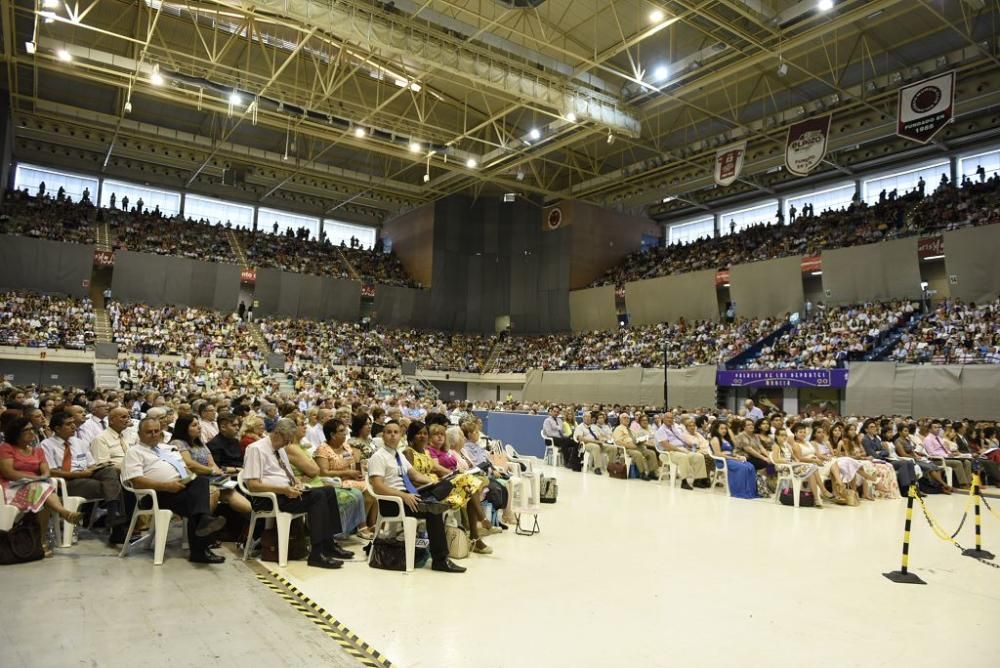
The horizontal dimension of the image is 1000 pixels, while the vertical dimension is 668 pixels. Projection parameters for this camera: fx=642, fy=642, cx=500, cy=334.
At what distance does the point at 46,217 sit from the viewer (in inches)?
1043

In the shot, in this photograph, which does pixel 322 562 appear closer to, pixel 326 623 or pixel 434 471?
pixel 434 471

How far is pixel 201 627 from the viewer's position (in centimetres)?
343

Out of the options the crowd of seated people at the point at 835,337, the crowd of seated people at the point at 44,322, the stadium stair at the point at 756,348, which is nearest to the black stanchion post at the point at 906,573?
the crowd of seated people at the point at 835,337

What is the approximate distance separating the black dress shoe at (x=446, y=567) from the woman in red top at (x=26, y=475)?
2679 millimetres

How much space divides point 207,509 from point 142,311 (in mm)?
24361

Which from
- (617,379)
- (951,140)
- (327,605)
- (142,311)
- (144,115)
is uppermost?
(144,115)

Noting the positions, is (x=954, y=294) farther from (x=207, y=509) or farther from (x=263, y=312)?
(x=263, y=312)

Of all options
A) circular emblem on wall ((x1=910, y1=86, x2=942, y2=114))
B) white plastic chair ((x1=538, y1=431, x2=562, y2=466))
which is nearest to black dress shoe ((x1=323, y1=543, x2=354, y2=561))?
white plastic chair ((x1=538, y1=431, x2=562, y2=466))

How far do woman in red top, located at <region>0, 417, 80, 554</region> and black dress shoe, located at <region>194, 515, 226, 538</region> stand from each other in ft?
Result: 3.10

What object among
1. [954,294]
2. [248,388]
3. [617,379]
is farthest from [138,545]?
[954,294]

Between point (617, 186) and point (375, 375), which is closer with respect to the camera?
point (375, 375)

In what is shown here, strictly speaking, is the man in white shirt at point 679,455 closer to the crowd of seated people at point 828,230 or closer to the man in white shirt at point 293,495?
the man in white shirt at point 293,495

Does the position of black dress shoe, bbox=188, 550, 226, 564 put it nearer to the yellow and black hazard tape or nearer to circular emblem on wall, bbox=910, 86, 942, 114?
the yellow and black hazard tape

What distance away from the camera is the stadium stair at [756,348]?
21.8 m
